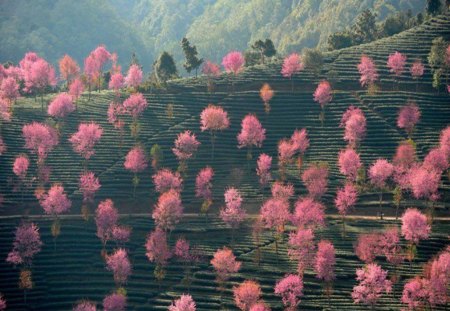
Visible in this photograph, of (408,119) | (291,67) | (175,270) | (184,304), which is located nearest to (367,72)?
(291,67)

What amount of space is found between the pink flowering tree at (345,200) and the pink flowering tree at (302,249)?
26.5ft

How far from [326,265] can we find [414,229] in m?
15.3

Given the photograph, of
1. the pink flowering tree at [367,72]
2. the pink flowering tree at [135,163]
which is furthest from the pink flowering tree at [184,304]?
the pink flowering tree at [367,72]

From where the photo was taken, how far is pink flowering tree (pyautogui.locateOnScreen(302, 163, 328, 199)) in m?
114

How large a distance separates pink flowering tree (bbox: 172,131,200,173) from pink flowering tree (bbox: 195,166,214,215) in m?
6.20

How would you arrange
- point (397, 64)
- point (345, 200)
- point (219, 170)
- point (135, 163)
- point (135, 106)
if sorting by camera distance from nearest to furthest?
point (345, 200)
point (135, 163)
point (219, 170)
point (135, 106)
point (397, 64)

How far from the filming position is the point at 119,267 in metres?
98.3

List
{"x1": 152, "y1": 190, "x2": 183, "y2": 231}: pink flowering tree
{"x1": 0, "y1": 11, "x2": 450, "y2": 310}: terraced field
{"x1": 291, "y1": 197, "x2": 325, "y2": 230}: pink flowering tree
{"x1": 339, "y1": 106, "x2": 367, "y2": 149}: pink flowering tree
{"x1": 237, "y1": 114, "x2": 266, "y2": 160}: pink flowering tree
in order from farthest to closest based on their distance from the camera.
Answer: {"x1": 237, "y1": 114, "x2": 266, "y2": 160}: pink flowering tree
{"x1": 339, "y1": 106, "x2": 367, "y2": 149}: pink flowering tree
{"x1": 152, "y1": 190, "x2": 183, "y2": 231}: pink flowering tree
{"x1": 291, "y1": 197, "x2": 325, "y2": 230}: pink flowering tree
{"x1": 0, "y1": 11, "x2": 450, "y2": 310}: terraced field

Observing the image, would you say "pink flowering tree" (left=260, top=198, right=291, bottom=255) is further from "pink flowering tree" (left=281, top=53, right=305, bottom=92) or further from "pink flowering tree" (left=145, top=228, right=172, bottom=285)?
"pink flowering tree" (left=281, top=53, right=305, bottom=92)

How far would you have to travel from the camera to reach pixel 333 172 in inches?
4820

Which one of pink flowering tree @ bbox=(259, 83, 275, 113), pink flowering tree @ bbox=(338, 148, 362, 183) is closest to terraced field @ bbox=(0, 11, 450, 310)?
pink flowering tree @ bbox=(259, 83, 275, 113)

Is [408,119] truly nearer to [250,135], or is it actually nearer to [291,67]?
[250,135]

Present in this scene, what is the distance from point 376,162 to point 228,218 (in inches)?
1230

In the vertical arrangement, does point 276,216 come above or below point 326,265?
above
